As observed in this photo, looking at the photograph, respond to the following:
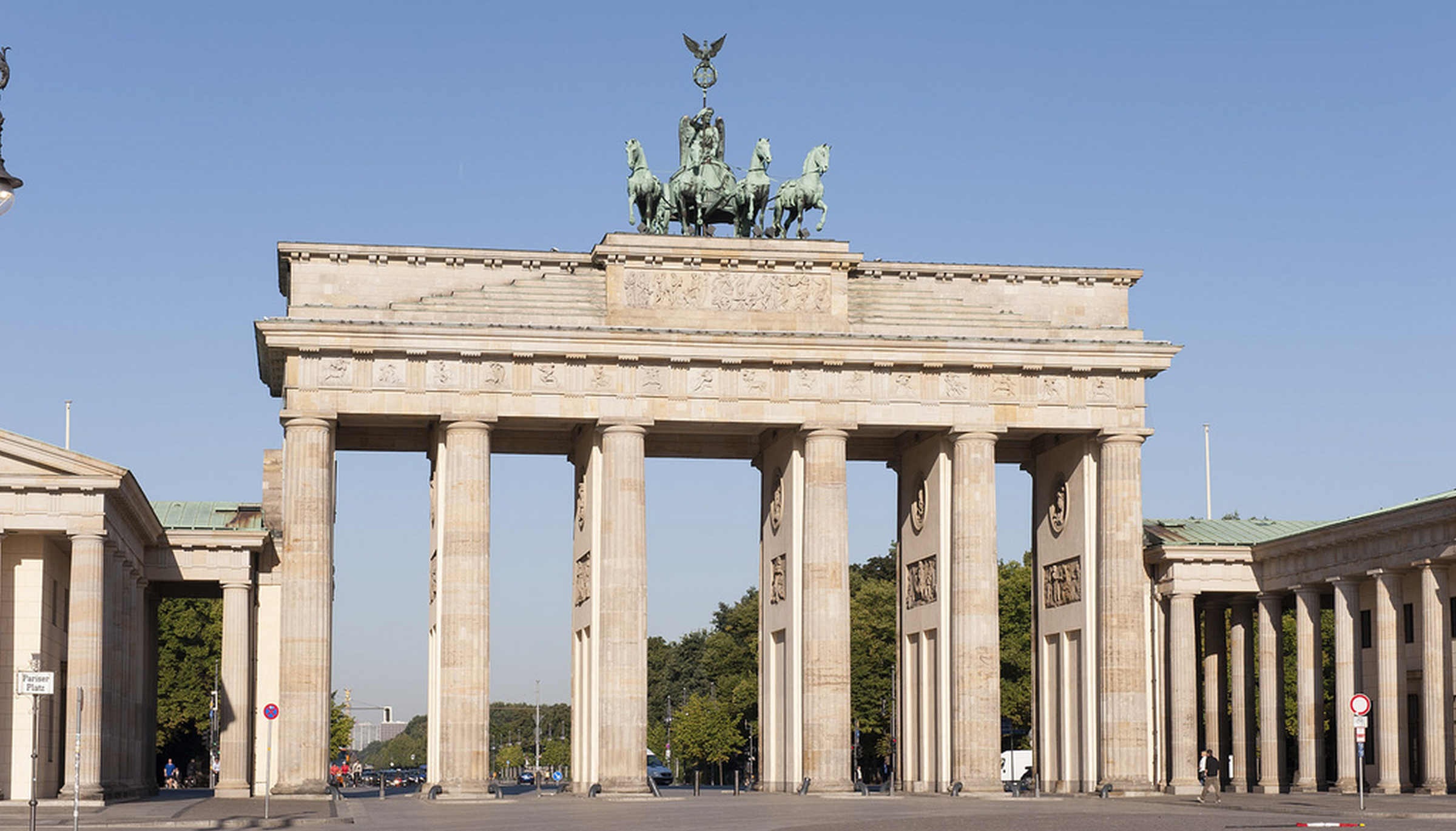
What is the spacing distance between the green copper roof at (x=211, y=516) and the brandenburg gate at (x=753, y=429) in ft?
13.5

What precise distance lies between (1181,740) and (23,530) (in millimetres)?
35353

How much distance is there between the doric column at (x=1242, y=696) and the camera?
6644 cm

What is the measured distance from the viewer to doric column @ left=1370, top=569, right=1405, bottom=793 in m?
56.6

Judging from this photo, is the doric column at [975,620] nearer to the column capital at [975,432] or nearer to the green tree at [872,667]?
the column capital at [975,432]

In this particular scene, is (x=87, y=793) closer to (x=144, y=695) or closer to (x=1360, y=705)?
(x=144, y=695)

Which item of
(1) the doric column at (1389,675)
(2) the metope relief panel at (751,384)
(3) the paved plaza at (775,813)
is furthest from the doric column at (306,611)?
(1) the doric column at (1389,675)

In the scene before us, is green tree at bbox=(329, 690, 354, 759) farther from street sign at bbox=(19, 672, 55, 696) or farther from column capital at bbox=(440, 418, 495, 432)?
street sign at bbox=(19, 672, 55, 696)

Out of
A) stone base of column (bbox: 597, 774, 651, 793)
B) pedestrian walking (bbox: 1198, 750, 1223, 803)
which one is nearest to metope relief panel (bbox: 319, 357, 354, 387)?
stone base of column (bbox: 597, 774, 651, 793)

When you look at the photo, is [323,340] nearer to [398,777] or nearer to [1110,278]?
[1110,278]

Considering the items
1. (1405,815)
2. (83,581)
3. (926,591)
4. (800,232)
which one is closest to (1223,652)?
(926,591)

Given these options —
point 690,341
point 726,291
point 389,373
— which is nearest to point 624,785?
point 690,341

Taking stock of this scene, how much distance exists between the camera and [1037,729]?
211ft

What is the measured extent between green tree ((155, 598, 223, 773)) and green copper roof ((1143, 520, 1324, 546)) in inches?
1917

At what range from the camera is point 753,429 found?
61.9 m
